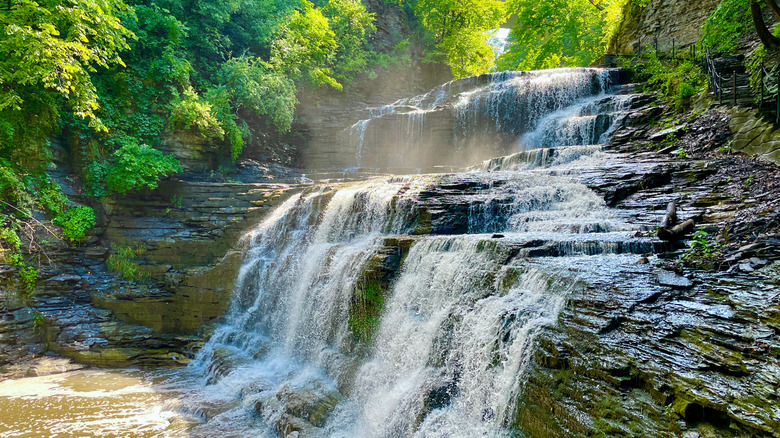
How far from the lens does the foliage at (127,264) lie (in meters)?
11.5

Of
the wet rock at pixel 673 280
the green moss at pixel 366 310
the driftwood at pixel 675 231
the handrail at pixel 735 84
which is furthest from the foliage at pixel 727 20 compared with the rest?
the green moss at pixel 366 310

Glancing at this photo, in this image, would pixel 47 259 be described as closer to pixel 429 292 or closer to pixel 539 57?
pixel 429 292

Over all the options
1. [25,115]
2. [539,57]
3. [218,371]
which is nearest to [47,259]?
[25,115]

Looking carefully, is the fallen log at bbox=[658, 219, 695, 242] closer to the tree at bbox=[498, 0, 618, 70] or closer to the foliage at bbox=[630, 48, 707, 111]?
the foliage at bbox=[630, 48, 707, 111]

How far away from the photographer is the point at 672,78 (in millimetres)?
12055

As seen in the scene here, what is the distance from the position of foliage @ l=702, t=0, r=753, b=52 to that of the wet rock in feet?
27.0

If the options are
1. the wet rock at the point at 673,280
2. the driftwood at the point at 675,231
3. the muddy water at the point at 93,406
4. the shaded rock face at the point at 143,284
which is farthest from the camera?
the shaded rock face at the point at 143,284

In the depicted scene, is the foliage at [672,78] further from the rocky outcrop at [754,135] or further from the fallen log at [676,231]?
the fallen log at [676,231]

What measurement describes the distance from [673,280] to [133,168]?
526 inches

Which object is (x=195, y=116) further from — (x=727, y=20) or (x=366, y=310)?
(x=727, y=20)

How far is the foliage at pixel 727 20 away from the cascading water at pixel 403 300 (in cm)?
309

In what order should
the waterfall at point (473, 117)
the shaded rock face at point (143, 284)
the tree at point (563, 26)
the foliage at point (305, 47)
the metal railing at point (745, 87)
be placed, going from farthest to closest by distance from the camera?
the tree at point (563, 26), the foliage at point (305, 47), the waterfall at point (473, 117), the shaded rock face at point (143, 284), the metal railing at point (745, 87)

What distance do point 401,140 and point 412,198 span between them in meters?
9.19

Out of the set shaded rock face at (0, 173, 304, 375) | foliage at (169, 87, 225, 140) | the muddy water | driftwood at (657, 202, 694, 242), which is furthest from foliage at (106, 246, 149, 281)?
driftwood at (657, 202, 694, 242)
